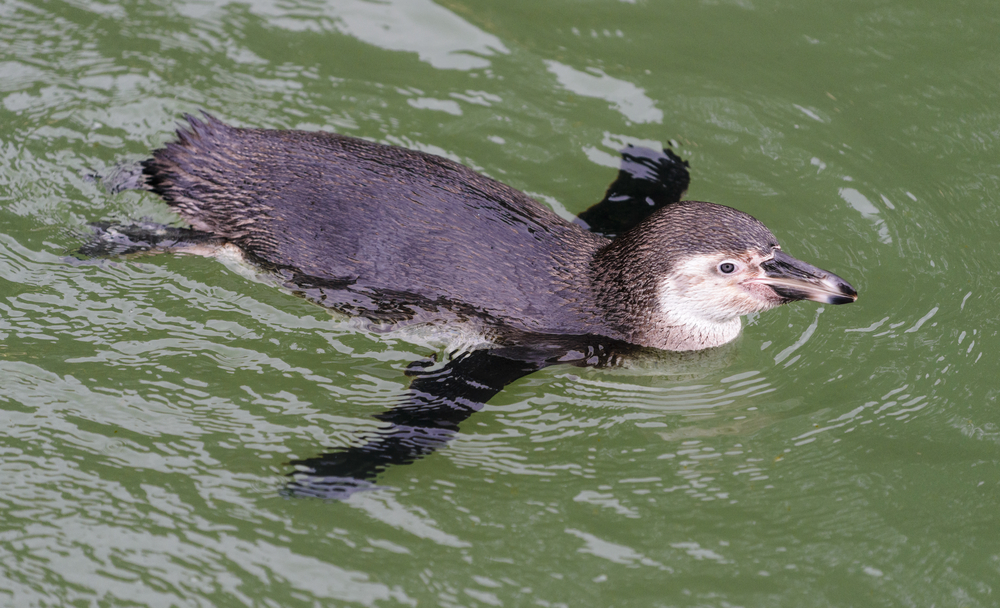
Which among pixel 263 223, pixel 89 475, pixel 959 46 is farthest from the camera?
pixel 959 46

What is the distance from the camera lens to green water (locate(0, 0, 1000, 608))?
4.36m

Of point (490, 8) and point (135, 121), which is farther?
point (490, 8)

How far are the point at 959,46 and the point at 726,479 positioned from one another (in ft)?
14.7

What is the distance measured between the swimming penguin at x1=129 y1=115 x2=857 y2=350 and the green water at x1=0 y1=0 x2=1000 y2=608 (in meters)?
0.38

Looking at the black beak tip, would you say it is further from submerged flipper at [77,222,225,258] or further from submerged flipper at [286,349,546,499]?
submerged flipper at [77,222,225,258]

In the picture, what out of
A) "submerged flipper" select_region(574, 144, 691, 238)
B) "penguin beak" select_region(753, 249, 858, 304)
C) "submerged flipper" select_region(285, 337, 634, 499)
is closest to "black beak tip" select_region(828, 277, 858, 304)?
"penguin beak" select_region(753, 249, 858, 304)

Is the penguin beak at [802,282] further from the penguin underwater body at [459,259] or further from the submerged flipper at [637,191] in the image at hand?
the submerged flipper at [637,191]

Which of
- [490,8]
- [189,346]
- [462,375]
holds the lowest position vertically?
[189,346]

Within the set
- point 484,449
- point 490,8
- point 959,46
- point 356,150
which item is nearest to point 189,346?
point 356,150

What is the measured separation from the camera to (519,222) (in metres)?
5.20

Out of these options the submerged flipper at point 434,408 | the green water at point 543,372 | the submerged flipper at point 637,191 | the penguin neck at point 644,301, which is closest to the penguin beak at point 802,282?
the penguin neck at point 644,301

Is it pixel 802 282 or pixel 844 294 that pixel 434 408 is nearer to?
pixel 802 282

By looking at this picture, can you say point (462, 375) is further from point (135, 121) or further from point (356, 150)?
point (135, 121)

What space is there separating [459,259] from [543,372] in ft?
2.83
